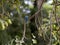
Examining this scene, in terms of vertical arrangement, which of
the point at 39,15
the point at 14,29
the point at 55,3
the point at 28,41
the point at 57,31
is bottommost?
the point at 14,29

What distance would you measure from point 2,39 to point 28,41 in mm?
655

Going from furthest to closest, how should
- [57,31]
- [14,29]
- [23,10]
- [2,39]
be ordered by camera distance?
[23,10] → [14,29] → [2,39] → [57,31]

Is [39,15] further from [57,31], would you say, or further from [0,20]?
[0,20]

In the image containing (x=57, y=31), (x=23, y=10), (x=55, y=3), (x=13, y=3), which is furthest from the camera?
(x=23, y=10)

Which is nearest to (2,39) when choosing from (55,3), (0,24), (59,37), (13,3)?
(0,24)

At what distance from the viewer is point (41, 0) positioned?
77.5 inches

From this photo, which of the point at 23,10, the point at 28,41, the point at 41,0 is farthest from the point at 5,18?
the point at 23,10

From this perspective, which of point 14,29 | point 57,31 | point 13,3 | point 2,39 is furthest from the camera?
point 14,29

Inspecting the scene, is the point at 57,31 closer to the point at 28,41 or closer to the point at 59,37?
the point at 59,37

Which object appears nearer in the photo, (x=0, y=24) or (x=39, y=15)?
(x=39, y=15)

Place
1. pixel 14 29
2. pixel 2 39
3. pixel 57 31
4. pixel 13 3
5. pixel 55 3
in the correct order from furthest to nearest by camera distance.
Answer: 1. pixel 14 29
2. pixel 2 39
3. pixel 13 3
4. pixel 57 31
5. pixel 55 3

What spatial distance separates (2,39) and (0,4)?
0.75 metres

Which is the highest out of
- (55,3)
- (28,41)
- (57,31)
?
(55,3)

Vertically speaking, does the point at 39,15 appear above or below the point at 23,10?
above
